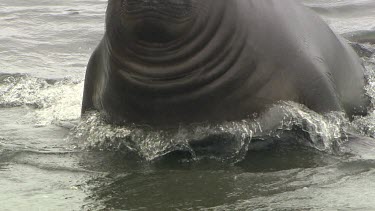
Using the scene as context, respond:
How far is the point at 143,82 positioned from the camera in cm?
544

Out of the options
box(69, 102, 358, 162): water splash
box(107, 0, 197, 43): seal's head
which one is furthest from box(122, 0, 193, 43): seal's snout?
box(69, 102, 358, 162): water splash

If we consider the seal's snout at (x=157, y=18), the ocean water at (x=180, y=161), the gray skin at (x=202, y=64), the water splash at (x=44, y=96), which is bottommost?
the water splash at (x=44, y=96)

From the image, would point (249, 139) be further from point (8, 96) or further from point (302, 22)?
point (8, 96)

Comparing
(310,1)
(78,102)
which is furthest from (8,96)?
(310,1)

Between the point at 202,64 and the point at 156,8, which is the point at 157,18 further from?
the point at 202,64

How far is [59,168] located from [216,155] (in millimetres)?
1027

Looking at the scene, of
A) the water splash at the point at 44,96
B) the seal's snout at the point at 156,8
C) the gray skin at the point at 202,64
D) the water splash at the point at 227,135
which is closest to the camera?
the seal's snout at the point at 156,8

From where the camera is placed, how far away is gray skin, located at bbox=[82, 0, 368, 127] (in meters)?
5.29

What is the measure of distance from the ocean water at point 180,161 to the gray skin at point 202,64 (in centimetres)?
12

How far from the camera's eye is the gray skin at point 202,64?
529 cm

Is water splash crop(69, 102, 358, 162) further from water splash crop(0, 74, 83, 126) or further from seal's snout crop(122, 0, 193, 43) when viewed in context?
water splash crop(0, 74, 83, 126)

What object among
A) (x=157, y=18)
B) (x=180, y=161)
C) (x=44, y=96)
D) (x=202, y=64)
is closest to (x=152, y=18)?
(x=157, y=18)

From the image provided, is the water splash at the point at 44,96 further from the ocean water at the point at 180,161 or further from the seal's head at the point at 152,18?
the seal's head at the point at 152,18

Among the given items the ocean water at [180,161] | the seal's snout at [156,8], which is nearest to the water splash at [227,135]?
the ocean water at [180,161]
